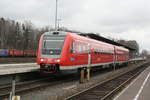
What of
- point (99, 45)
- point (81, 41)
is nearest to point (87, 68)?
point (81, 41)

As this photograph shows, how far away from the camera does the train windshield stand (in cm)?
1697

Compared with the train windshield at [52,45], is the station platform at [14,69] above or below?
below

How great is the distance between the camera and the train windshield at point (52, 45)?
1697 cm

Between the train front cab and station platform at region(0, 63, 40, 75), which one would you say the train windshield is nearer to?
the train front cab

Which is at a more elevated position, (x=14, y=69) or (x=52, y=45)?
(x=52, y=45)

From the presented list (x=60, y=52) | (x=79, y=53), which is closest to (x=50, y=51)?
(x=60, y=52)

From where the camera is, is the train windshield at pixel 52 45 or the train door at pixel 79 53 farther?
the train door at pixel 79 53

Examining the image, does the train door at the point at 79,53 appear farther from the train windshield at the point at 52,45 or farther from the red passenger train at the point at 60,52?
the train windshield at the point at 52,45

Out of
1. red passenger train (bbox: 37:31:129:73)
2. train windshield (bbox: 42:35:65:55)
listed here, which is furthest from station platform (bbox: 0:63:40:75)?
train windshield (bbox: 42:35:65:55)

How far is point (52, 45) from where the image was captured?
56.8ft

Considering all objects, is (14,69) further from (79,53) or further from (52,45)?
(79,53)

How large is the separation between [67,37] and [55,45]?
3.27ft

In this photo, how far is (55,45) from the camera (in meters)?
17.2

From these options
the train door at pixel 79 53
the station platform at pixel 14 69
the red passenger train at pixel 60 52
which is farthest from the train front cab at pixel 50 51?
the station platform at pixel 14 69
